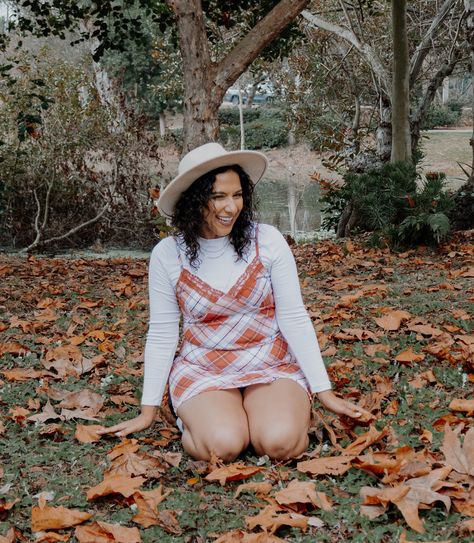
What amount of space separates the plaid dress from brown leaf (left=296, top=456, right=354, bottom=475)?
0.42 metres

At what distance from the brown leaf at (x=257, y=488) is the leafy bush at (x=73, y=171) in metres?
7.86

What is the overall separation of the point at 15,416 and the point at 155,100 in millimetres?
27736

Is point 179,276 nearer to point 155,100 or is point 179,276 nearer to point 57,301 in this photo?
point 57,301

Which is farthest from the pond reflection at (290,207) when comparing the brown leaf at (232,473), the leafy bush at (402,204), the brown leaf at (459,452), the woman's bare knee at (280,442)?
the brown leaf at (459,452)

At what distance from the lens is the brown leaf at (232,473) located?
2554 mm

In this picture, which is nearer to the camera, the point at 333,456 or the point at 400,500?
the point at 400,500

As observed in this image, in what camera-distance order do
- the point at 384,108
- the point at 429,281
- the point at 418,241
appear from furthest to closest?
1. the point at 384,108
2. the point at 418,241
3. the point at 429,281

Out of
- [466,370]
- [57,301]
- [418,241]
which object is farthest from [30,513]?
[418,241]

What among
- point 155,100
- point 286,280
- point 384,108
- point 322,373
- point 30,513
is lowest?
point 30,513

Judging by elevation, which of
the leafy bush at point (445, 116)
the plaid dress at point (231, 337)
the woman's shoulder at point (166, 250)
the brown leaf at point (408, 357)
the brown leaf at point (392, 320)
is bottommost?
the brown leaf at point (408, 357)

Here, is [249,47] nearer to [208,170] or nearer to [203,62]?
[203,62]

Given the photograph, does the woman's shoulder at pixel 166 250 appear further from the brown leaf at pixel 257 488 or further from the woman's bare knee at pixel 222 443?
the brown leaf at pixel 257 488

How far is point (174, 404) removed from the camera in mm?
3016

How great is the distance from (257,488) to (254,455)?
383 millimetres
